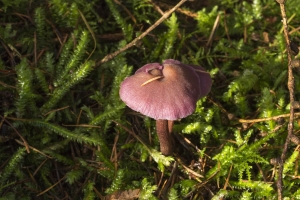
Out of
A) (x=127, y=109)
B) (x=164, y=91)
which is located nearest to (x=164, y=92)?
(x=164, y=91)

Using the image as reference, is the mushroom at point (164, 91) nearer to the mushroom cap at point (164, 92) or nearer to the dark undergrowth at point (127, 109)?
the mushroom cap at point (164, 92)

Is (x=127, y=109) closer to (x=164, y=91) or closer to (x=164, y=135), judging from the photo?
(x=164, y=135)

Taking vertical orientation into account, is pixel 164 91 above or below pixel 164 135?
above

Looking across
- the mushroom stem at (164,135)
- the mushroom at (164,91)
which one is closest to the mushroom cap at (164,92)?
the mushroom at (164,91)

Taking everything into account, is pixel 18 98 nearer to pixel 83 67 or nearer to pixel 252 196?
pixel 83 67

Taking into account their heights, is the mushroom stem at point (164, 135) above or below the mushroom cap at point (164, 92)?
below

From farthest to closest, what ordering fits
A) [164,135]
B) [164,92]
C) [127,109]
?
1. [127,109]
2. [164,135]
3. [164,92]
